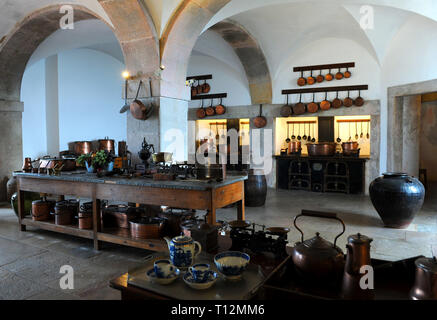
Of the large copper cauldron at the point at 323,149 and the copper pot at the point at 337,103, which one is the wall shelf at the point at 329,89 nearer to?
the copper pot at the point at 337,103

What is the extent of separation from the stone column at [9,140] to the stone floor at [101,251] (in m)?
0.91

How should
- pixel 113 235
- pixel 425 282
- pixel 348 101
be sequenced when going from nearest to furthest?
pixel 425 282 → pixel 113 235 → pixel 348 101

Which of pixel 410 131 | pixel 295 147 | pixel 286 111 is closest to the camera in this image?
pixel 410 131

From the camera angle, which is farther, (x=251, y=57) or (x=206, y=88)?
(x=206, y=88)

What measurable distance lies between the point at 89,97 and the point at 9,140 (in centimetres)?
400

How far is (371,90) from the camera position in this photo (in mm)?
8047

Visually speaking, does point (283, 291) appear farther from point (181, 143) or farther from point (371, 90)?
point (371, 90)

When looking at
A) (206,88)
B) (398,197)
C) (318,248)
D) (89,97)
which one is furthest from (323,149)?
(89,97)

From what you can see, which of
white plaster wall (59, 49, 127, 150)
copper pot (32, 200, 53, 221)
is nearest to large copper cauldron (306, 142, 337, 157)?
copper pot (32, 200, 53, 221)

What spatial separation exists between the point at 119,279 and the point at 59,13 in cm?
618

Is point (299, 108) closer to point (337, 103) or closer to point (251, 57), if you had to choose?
point (337, 103)

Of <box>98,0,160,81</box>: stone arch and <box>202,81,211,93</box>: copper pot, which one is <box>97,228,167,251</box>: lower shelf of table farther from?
<box>202,81,211,93</box>: copper pot

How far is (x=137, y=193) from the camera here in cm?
390

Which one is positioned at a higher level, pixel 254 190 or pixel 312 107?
pixel 312 107
